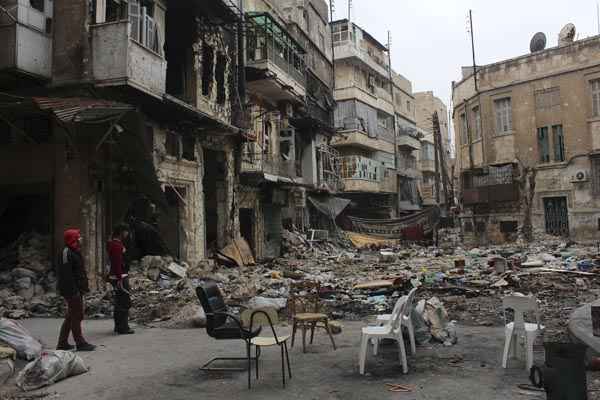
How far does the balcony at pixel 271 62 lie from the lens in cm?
1962

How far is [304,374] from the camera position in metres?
5.37

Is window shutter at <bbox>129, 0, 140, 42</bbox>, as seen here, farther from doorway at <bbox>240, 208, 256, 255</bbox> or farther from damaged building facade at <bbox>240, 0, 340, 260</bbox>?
doorway at <bbox>240, 208, 256, 255</bbox>

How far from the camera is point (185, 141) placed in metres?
15.6

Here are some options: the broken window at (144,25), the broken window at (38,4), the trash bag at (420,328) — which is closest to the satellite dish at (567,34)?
the broken window at (144,25)

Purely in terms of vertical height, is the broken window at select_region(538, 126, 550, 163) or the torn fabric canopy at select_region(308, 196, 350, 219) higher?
the broken window at select_region(538, 126, 550, 163)

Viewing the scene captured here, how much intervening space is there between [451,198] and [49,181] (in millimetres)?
26958

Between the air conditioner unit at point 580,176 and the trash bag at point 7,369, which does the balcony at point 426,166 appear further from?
the trash bag at point 7,369

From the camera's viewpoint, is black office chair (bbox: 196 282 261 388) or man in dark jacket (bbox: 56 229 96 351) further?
man in dark jacket (bbox: 56 229 96 351)

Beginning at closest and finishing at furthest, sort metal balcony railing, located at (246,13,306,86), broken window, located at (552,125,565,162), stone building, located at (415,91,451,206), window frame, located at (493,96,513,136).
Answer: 1. metal balcony railing, located at (246,13,306,86)
2. broken window, located at (552,125,565,162)
3. window frame, located at (493,96,513,136)
4. stone building, located at (415,91,451,206)

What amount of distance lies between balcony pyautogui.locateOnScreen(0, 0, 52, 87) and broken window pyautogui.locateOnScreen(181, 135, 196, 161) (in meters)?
4.67

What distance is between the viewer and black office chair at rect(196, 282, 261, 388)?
5319 millimetres

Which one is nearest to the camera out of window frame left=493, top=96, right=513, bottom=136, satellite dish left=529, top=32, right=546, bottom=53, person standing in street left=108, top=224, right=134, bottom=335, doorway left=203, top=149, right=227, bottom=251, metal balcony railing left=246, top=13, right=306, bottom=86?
person standing in street left=108, top=224, right=134, bottom=335

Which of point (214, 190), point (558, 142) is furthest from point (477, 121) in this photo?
point (214, 190)

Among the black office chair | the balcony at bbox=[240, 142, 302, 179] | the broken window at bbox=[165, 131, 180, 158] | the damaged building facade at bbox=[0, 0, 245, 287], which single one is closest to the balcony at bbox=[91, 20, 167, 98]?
the damaged building facade at bbox=[0, 0, 245, 287]
